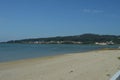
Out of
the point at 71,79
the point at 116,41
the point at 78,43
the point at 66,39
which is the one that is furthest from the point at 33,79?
the point at 66,39

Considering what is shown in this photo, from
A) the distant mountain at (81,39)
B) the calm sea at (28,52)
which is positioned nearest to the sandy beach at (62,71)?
the calm sea at (28,52)

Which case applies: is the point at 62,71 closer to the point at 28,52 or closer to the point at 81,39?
the point at 28,52

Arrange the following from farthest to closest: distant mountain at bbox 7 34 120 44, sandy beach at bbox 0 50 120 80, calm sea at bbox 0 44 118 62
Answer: distant mountain at bbox 7 34 120 44, calm sea at bbox 0 44 118 62, sandy beach at bbox 0 50 120 80

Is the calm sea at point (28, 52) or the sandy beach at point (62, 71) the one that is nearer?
the sandy beach at point (62, 71)

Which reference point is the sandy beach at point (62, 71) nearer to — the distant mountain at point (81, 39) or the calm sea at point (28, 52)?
the calm sea at point (28, 52)

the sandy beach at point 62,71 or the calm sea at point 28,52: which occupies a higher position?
the sandy beach at point 62,71

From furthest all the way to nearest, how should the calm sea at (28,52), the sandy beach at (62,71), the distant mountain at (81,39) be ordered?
the distant mountain at (81,39)
the calm sea at (28,52)
the sandy beach at (62,71)

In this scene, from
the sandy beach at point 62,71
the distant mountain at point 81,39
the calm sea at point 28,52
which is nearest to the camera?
the sandy beach at point 62,71

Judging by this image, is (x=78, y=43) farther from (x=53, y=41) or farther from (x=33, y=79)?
(x=33, y=79)

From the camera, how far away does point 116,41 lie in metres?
146

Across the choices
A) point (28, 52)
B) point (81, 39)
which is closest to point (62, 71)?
point (28, 52)

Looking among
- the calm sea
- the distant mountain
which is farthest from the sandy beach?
the distant mountain

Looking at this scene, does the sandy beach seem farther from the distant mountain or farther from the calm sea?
the distant mountain

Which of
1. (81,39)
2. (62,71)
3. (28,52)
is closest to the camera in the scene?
(62,71)
